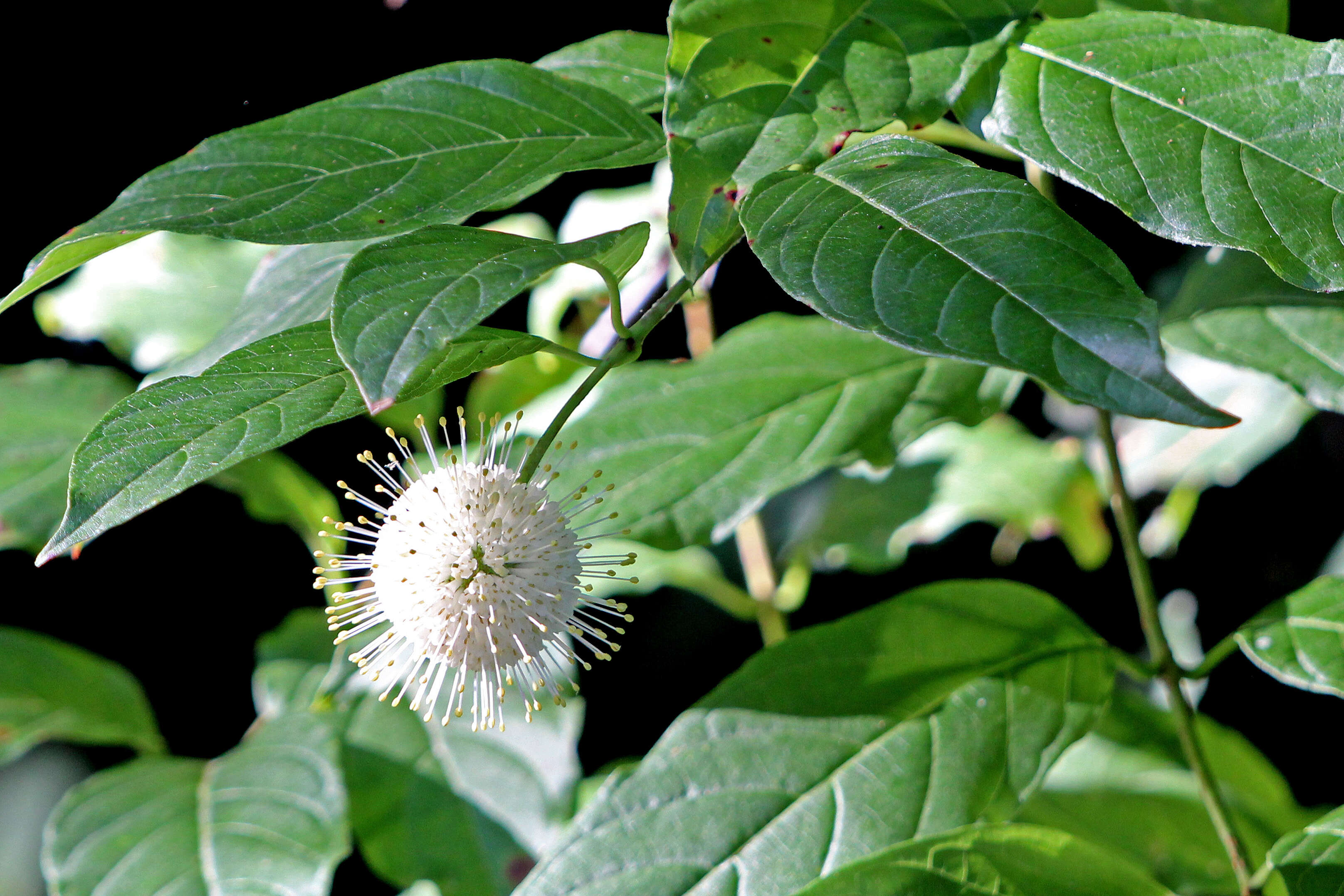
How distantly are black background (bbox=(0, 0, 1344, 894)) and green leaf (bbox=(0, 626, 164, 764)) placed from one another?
0.37 meters

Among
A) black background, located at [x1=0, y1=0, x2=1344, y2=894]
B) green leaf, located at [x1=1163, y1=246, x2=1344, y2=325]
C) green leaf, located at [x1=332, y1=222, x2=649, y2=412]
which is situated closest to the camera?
green leaf, located at [x1=332, y1=222, x2=649, y2=412]

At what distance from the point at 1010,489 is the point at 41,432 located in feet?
3.95

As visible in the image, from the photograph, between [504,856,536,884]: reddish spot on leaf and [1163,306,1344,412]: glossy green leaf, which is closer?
[1163,306,1344,412]: glossy green leaf

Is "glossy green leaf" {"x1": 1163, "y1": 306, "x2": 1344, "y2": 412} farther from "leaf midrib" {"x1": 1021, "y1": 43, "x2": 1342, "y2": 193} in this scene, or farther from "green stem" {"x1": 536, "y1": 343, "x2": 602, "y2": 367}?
"green stem" {"x1": 536, "y1": 343, "x2": 602, "y2": 367}

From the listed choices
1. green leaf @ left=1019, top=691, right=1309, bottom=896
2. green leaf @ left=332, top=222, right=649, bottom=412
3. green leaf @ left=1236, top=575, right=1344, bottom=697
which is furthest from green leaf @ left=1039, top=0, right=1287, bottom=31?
green leaf @ left=1019, top=691, right=1309, bottom=896

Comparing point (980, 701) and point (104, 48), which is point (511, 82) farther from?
point (104, 48)

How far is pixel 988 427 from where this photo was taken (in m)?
1.41

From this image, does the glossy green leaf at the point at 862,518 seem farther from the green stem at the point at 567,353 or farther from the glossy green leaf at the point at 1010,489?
the green stem at the point at 567,353

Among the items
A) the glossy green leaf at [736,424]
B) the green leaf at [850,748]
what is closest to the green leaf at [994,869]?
the green leaf at [850,748]

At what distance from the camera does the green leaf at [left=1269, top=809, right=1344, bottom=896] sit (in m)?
0.64

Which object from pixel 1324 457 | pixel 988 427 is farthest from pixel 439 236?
pixel 1324 457

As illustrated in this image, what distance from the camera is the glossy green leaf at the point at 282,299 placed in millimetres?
664

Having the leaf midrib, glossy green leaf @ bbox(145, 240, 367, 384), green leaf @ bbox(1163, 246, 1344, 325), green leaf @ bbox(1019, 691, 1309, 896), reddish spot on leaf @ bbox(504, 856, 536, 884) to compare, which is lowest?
green leaf @ bbox(1019, 691, 1309, 896)

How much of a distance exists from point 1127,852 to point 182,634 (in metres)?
1.52
